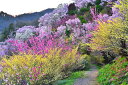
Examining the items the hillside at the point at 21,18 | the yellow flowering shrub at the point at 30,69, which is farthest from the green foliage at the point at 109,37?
the hillside at the point at 21,18

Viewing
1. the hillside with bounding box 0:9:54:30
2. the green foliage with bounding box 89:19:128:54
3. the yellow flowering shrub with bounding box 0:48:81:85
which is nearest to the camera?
the yellow flowering shrub with bounding box 0:48:81:85

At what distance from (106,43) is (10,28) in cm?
3895

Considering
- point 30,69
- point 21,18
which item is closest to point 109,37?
point 30,69

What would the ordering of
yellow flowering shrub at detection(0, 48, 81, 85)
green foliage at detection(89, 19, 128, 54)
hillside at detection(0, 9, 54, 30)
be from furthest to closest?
hillside at detection(0, 9, 54, 30) < green foliage at detection(89, 19, 128, 54) < yellow flowering shrub at detection(0, 48, 81, 85)

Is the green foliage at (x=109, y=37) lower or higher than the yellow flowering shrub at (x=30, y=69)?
higher

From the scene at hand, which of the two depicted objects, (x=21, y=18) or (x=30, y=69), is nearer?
(x=30, y=69)

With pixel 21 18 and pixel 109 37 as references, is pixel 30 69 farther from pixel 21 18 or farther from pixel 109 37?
pixel 21 18

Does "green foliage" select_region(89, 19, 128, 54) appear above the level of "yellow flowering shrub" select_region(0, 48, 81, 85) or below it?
above

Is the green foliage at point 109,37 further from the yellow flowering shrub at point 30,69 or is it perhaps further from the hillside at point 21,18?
the hillside at point 21,18

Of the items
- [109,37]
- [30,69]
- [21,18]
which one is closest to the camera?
[30,69]

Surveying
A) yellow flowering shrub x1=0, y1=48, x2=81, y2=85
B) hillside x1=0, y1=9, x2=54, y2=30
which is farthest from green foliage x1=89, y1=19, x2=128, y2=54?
hillside x1=0, y1=9, x2=54, y2=30

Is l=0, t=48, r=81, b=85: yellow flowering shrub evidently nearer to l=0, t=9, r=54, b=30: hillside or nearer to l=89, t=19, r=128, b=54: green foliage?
l=89, t=19, r=128, b=54: green foliage

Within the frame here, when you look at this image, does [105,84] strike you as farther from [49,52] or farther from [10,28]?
[10,28]

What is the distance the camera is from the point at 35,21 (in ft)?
171
